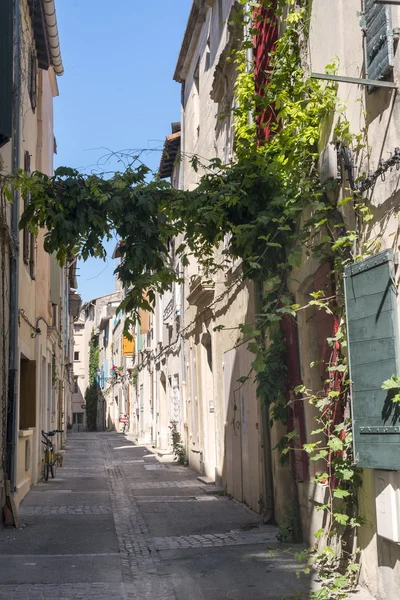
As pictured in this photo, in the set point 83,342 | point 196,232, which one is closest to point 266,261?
point 196,232

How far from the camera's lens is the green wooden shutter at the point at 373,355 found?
5484 mm

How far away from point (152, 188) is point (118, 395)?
42.3 m

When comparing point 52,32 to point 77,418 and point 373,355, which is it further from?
point 77,418

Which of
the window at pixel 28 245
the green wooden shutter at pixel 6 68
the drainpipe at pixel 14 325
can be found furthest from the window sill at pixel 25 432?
the green wooden shutter at pixel 6 68

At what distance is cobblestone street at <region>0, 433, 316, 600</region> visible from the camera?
6.53 meters

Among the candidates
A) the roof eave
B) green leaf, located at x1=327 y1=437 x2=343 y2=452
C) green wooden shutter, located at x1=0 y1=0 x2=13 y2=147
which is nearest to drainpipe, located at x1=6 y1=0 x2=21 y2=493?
green wooden shutter, located at x1=0 y1=0 x2=13 y2=147

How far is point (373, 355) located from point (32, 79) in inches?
430

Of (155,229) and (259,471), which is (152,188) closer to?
(155,229)

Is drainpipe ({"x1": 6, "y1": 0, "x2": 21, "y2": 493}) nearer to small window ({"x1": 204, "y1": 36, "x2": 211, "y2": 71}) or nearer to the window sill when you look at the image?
the window sill

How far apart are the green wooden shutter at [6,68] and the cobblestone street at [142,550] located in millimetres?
4667

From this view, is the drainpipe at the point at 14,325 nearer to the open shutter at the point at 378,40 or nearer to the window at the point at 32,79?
the window at the point at 32,79

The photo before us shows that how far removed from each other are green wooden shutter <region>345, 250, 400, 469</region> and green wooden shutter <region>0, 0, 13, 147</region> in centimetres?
466

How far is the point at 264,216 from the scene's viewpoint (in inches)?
305

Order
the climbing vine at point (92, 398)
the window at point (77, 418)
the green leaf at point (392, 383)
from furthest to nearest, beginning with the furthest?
the window at point (77, 418), the climbing vine at point (92, 398), the green leaf at point (392, 383)
